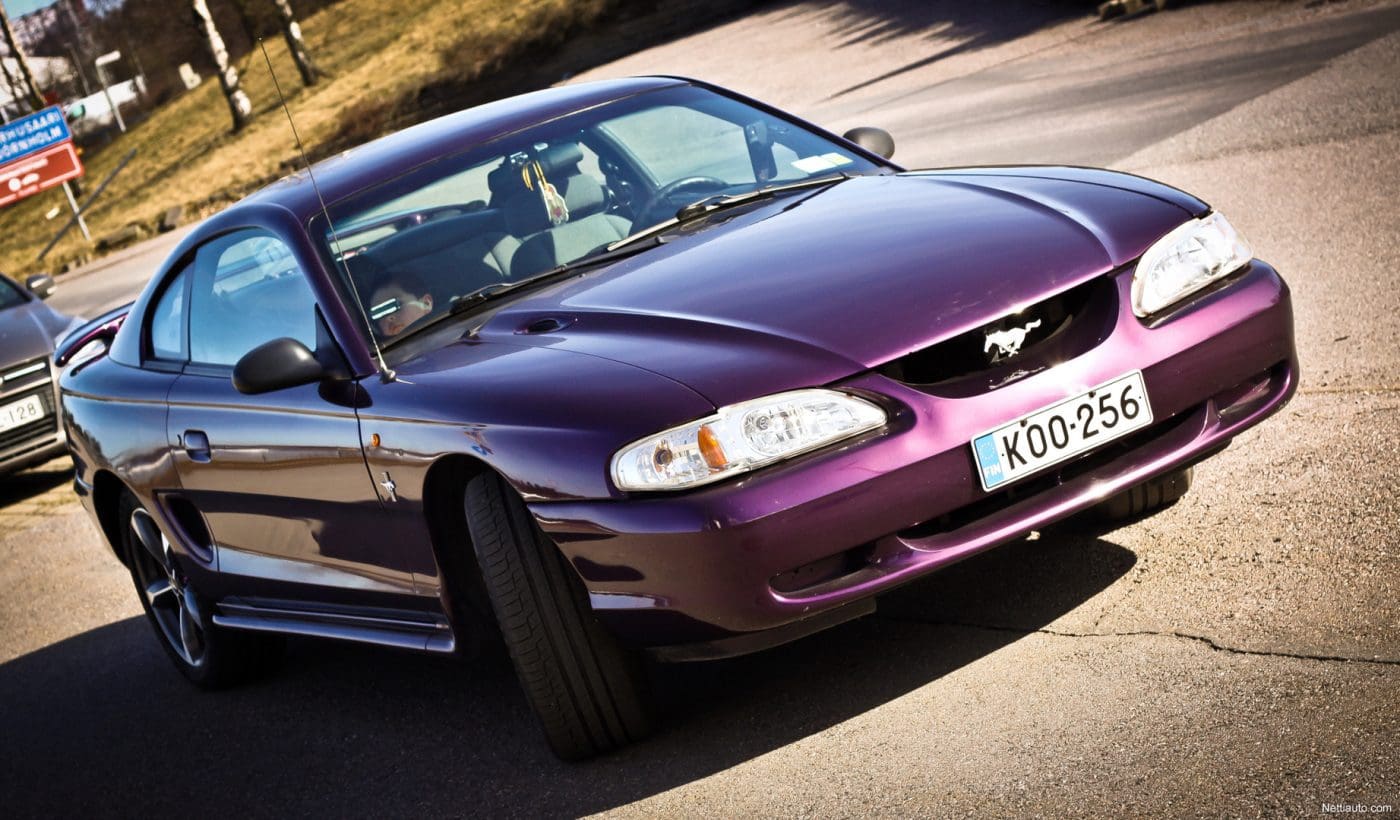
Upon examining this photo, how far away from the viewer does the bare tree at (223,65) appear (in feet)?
133

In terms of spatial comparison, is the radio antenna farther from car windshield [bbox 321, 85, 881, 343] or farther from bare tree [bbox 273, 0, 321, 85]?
bare tree [bbox 273, 0, 321, 85]

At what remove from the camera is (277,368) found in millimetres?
4449

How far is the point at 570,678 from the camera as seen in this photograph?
12.8ft

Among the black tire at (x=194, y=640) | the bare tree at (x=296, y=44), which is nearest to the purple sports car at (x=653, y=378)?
the black tire at (x=194, y=640)

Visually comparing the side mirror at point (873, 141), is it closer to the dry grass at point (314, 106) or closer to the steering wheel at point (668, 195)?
the steering wheel at point (668, 195)

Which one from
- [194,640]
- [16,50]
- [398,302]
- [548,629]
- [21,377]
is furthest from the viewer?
[16,50]

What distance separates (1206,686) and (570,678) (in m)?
1.43

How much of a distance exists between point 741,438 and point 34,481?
9878 millimetres

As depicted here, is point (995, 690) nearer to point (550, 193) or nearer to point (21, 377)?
point (550, 193)

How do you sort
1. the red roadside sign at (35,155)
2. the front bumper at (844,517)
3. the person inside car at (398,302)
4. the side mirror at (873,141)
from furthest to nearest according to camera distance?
the red roadside sign at (35,155)
the side mirror at (873,141)
the person inside car at (398,302)
the front bumper at (844,517)

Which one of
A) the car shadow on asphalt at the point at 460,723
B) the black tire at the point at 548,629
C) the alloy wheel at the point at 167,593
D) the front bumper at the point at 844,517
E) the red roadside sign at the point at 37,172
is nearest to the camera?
the front bumper at the point at 844,517

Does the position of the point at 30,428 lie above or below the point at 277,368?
below

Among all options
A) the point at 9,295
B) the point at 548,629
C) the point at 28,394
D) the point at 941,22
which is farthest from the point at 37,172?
the point at 548,629

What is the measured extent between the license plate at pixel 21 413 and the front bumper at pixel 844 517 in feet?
28.0
